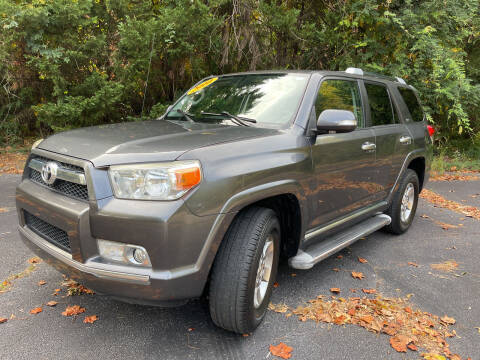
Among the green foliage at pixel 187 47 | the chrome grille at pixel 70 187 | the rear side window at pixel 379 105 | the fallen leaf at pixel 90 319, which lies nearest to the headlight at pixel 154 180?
the chrome grille at pixel 70 187

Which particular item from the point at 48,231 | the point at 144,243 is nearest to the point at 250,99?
the point at 144,243

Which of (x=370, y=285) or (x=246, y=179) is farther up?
(x=246, y=179)

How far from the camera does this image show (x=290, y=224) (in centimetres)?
310

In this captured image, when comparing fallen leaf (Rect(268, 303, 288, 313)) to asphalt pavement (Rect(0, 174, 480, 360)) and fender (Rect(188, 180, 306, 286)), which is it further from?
fender (Rect(188, 180, 306, 286))

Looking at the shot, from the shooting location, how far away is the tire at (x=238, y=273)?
8.05ft

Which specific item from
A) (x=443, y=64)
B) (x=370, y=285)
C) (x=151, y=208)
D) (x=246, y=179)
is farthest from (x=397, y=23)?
(x=151, y=208)

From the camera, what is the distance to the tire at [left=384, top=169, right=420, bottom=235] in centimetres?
473

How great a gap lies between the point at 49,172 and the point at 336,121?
2042mm

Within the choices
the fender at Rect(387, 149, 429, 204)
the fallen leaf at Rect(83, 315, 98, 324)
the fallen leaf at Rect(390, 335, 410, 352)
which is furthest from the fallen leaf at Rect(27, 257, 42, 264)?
the fender at Rect(387, 149, 429, 204)

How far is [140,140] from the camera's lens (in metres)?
2.56

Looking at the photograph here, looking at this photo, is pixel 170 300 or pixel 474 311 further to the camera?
pixel 474 311

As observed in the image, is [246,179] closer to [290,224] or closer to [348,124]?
[290,224]

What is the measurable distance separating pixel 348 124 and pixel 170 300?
1.80 metres

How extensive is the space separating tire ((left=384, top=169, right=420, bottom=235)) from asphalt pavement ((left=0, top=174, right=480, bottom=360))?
1.79 feet
